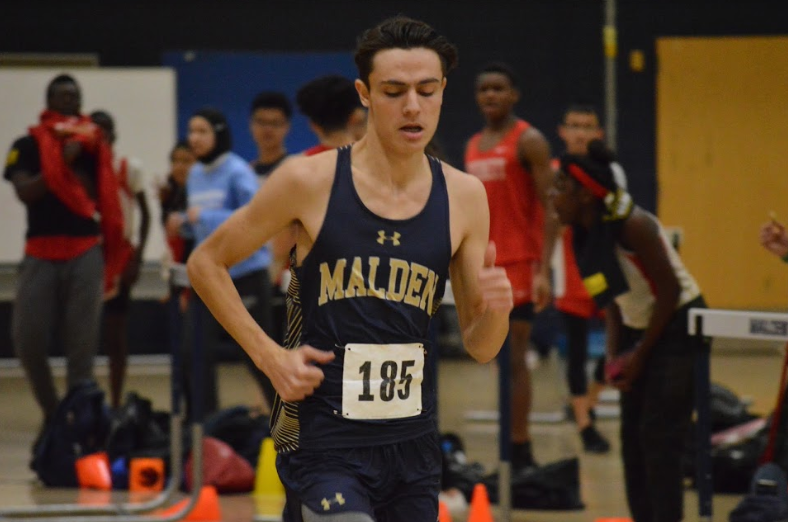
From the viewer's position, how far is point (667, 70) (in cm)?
1172

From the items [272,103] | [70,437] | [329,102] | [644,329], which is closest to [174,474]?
[70,437]

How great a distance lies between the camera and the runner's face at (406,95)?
9.59 feet

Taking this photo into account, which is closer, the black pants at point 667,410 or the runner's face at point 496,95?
the black pants at point 667,410

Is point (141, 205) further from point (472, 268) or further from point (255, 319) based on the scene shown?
point (472, 268)

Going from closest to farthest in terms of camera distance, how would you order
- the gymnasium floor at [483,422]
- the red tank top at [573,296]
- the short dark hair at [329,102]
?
the short dark hair at [329,102]
the gymnasium floor at [483,422]
the red tank top at [573,296]

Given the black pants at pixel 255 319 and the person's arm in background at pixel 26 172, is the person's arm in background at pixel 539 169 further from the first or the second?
the person's arm in background at pixel 26 172

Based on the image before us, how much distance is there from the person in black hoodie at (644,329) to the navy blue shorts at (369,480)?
1.75 metres

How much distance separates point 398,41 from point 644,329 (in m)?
2.11

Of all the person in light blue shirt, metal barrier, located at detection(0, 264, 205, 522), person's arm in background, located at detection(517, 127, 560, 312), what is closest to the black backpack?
metal barrier, located at detection(0, 264, 205, 522)

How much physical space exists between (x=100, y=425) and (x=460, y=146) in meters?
6.23

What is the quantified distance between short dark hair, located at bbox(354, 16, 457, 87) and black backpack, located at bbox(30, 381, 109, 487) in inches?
165

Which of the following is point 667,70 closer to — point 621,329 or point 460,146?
point 460,146

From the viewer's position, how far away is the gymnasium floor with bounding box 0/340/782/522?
599 centimetres

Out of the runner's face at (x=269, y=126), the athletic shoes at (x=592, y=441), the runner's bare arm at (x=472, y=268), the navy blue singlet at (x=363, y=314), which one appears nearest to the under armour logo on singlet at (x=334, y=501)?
the navy blue singlet at (x=363, y=314)
